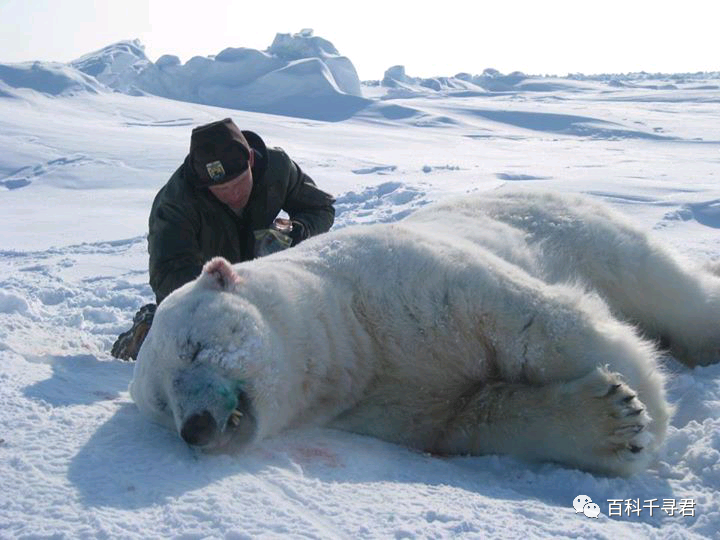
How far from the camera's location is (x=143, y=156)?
13383 millimetres

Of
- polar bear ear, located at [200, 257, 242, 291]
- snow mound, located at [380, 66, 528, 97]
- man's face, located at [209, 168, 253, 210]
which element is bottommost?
polar bear ear, located at [200, 257, 242, 291]

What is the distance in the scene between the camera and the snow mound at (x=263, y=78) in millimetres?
29094

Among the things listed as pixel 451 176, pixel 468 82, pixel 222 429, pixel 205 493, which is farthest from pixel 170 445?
pixel 468 82

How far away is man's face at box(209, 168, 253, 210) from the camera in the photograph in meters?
4.02

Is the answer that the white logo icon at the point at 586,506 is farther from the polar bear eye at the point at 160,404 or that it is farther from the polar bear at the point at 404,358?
the polar bear eye at the point at 160,404

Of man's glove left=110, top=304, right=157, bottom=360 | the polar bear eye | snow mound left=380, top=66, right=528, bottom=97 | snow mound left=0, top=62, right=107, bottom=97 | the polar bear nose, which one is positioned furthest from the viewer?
snow mound left=380, top=66, right=528, bottom=97

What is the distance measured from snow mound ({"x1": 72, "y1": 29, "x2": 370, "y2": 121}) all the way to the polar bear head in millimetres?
25240

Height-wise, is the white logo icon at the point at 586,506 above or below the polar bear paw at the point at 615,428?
below

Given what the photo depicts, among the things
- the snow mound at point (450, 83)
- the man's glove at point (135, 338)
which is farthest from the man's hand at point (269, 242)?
the snow mound at point (450, 83)

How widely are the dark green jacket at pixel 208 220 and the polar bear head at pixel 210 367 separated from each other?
1.33m

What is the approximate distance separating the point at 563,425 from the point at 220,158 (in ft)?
7.33

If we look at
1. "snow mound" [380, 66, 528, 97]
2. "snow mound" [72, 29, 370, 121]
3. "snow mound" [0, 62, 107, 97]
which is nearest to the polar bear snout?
"snow mound" [0, 62, 107, 97]

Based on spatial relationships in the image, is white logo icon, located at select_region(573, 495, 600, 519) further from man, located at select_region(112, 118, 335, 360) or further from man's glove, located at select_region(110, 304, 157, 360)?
man's glove, located at select_region(110, 304, 157, 360)

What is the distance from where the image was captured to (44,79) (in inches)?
972
